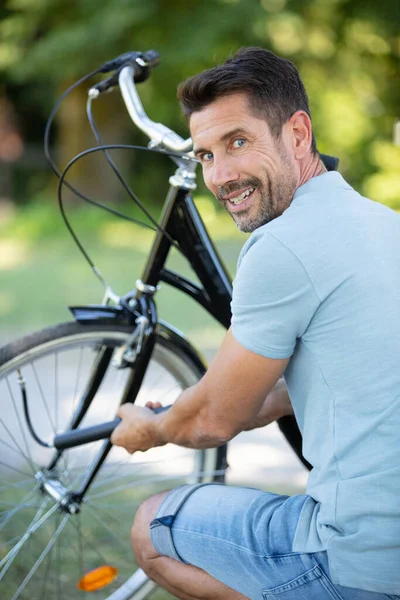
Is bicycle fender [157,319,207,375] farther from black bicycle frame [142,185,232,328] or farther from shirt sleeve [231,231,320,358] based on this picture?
shirt sleeve [231,231,320,358]

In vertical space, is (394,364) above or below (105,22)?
below

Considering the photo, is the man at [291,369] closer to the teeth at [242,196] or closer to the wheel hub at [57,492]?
the teeth at [242,196]

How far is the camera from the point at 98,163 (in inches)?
543

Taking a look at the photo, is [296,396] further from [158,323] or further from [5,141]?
[5,141]

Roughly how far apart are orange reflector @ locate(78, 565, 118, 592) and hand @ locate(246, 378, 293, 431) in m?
0.77

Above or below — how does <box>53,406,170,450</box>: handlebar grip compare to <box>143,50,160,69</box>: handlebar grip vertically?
below

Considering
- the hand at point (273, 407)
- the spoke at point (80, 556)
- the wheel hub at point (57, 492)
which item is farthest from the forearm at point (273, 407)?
the spoke at point (80, 556)

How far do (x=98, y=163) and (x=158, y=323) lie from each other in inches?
451

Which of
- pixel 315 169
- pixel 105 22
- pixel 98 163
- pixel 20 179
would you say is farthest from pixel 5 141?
pixel 315 169

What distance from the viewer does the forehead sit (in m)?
1.96

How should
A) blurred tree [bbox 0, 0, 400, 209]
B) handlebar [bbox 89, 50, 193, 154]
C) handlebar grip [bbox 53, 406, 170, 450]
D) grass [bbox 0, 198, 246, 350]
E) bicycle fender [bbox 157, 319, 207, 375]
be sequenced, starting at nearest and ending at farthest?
handlebar grip [bbox 53, 406, 170, 450]
handlebar [bbox 89, 50, 193, 154]
bicycle fender [bbox 157, 319, 207, 375]
grass [bbox 0, 198, 246, 350]
blurred tree [bbox 0, 0, 400, 209]

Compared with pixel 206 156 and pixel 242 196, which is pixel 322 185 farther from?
pixel 206 156

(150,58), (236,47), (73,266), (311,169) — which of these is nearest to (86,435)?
(311,169)

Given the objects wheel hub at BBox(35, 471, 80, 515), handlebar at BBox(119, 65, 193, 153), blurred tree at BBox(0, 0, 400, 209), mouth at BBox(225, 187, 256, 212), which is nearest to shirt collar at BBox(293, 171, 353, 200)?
mouth at BBox(225, 187, 256, 212)
